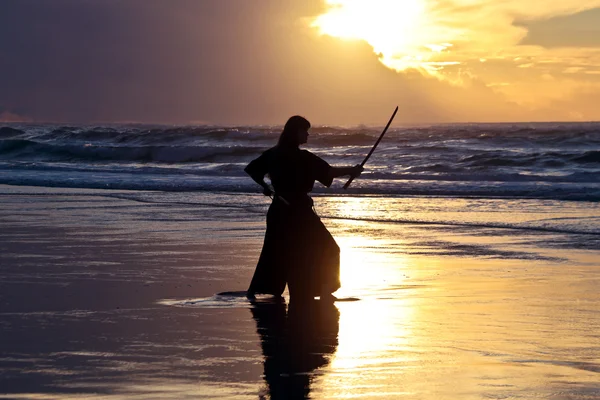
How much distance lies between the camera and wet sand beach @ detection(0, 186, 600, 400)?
17.2 ft

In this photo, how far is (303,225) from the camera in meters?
7.64

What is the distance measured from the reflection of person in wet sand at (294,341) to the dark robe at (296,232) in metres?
0.18

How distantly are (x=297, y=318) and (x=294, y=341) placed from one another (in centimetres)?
82

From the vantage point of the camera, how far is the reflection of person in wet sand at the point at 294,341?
5.28m

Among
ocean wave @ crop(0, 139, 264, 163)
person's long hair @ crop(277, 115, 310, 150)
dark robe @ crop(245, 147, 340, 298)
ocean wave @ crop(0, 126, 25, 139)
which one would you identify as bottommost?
ocean wave @ crop(0, 139, 264, 163)

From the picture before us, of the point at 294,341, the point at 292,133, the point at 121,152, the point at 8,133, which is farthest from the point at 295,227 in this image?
the point at 8,133

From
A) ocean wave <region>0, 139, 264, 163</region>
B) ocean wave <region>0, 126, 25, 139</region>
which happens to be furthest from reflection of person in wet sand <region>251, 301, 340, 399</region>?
ocean wave <region>0, 126, 25, 139</region>

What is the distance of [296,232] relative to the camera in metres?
7.65

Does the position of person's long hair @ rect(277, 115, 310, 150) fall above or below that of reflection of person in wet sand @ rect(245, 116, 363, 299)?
above

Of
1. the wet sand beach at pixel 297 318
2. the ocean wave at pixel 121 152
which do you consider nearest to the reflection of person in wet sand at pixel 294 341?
the wet sand beach at pixel 297 318

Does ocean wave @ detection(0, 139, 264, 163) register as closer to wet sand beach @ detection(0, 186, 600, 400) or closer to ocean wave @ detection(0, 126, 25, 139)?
ocean wave @ detection(0, 126, 25, 139)

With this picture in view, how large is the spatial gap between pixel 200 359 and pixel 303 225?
2.11 m

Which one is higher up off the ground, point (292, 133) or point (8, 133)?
point (292, 133)

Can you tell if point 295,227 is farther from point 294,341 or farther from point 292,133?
point 294,341
